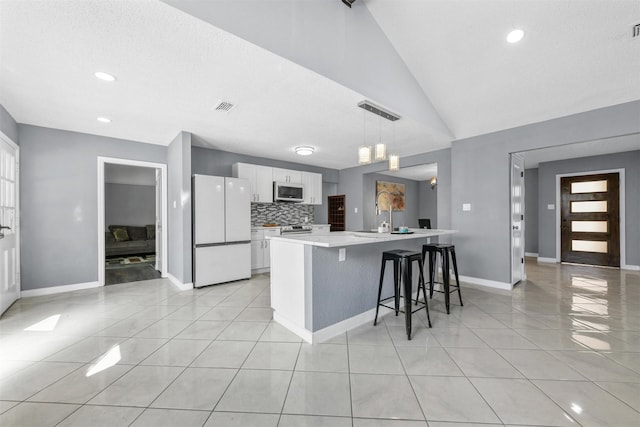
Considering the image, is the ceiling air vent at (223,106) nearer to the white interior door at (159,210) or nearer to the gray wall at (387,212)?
the white interior door at (159,210)

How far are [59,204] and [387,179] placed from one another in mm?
7336

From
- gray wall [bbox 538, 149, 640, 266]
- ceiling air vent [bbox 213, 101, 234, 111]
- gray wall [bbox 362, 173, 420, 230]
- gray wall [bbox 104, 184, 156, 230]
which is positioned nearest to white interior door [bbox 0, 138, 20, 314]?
ceiling air vent [bbox 213, 101, 234, 111]

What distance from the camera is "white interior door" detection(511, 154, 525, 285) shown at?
398 cm

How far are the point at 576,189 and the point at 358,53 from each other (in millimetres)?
6584

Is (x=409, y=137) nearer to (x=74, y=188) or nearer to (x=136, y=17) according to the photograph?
(x=136, y=17)

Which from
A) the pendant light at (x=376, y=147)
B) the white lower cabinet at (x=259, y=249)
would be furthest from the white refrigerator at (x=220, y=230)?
the pendant light at (x=376, y=147)

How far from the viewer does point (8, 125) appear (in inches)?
124

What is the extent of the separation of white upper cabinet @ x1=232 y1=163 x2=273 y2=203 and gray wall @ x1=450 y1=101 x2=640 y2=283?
3441mm

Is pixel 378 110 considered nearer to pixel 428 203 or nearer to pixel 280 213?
pixel 280 213

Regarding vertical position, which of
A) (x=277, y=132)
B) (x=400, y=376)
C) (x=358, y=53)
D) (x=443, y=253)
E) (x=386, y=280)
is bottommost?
(x=400, y=376)

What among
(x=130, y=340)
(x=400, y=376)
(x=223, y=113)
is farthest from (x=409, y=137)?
(x=130, y=340)

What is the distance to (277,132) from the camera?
152 inches

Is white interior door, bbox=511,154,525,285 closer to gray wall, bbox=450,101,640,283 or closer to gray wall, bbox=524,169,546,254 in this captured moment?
gray wall, bbox=450,101,640,283

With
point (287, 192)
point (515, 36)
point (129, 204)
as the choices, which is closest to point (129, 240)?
point (129, 204)
